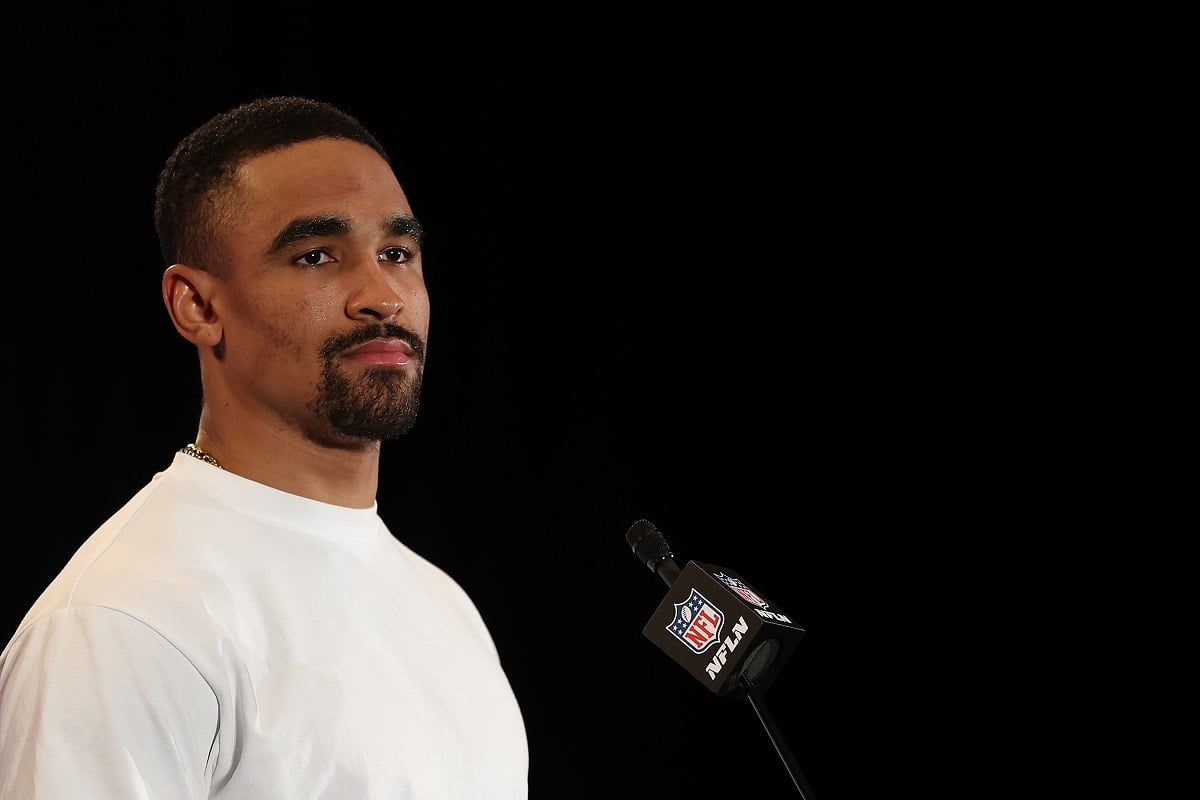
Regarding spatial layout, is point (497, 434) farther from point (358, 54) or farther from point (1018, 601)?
point (1018, 601)

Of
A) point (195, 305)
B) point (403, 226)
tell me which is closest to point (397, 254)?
point (403, 226)

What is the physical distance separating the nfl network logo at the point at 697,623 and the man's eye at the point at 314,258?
1.85ft

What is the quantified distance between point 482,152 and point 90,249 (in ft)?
2.86

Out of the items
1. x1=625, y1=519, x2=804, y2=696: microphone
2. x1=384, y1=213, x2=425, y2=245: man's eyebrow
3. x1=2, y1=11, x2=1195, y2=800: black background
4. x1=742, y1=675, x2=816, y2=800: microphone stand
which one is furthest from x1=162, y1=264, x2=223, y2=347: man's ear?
x1=2, y1=11, x2=1195, y2=800: black background

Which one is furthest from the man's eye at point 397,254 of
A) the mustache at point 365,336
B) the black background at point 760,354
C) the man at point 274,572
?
the black background at point 760,354

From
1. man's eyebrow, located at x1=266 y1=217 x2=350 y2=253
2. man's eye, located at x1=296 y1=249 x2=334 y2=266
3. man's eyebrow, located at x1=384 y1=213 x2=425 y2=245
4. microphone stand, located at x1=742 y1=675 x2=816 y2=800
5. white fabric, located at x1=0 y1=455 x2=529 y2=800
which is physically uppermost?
man's eyebrow, located at x1=384 y1=213 x2=425 y2=245

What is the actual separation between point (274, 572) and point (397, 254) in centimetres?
42

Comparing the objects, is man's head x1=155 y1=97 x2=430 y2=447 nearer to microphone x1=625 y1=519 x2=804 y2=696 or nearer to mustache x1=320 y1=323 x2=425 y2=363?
mustache x1=320 y1=323 x2=425 y2=363

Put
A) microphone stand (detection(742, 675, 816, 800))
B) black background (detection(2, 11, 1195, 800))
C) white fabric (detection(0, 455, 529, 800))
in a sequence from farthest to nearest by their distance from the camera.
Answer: black background (detection(2, 11, 1195, 800))
microphone stand (detection(742, 675, 816, 800))
white fabric (detection(0, 455, 529, 800))

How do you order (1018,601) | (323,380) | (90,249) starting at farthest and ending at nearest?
(1018,601) < (90,249) < (323,380)

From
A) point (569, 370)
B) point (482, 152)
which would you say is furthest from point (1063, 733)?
point (482, 152)

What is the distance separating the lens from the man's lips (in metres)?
1.36

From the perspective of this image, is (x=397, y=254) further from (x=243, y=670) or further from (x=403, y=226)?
(x=243, y=670)

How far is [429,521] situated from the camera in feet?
8.75
